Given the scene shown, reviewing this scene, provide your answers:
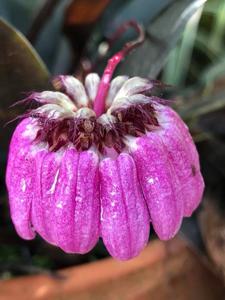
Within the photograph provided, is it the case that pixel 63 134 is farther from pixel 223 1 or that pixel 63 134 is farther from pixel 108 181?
pixel 223 1

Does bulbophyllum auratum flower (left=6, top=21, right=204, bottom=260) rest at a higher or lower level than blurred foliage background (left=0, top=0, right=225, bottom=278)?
higher

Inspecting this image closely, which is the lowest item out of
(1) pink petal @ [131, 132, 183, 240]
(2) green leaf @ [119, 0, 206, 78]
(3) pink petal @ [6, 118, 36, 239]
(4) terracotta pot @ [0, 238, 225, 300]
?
(4) terracotta pot @ [0, 238, 225, 300]

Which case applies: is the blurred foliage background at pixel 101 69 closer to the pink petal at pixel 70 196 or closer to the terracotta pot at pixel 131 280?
the terracotta pot at pixel 131 280

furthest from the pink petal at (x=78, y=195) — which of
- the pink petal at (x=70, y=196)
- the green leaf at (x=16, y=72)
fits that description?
the green leaf at (x=16, y=72)

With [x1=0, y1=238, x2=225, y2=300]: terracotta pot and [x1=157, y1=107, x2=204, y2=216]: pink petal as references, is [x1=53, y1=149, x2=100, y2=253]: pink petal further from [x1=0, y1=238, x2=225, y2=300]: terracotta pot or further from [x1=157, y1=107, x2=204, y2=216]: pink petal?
[x1=0, y1=238, x2=225, y2=300]: terracotta pot

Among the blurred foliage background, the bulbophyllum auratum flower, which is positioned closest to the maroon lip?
the bulbophyllum auratum flower

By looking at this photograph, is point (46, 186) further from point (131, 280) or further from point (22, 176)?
point (131, 280)
